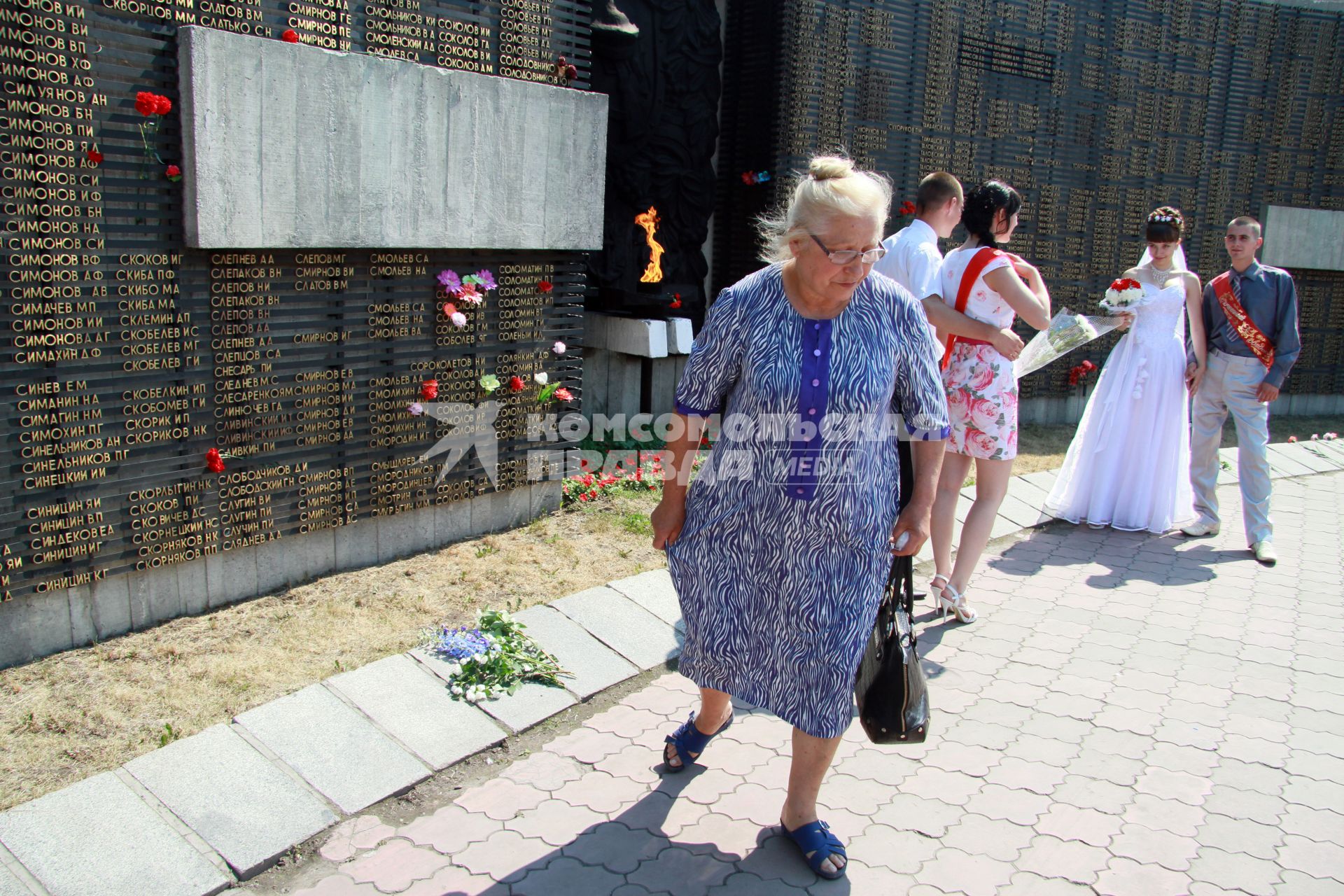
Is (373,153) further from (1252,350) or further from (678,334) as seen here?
(1252,350)

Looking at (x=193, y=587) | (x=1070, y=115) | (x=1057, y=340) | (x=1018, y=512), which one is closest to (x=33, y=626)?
(x=193, y=587)

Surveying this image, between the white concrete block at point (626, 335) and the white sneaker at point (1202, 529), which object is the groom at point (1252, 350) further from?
the white concrete block at point (626, 335)

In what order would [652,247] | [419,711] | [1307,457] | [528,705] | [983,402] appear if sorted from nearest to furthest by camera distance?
[419,711] < [528,705] < [983,402] < [652,247] < [1307,457]

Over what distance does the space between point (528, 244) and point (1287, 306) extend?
172 inches

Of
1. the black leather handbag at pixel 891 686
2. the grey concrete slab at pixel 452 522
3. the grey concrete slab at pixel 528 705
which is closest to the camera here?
the black leather handbag at pixel 891 686

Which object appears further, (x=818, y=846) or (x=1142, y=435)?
(x=1142, y=435)

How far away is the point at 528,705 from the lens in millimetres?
3914

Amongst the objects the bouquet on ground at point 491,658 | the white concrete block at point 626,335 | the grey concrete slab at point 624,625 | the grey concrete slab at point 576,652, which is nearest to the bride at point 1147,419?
the white concrete block at point 626,335

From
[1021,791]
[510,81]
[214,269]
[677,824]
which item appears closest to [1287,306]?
[1021,791]

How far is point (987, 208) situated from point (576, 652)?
102 inches

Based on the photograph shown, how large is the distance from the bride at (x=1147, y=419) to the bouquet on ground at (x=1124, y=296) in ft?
0.33

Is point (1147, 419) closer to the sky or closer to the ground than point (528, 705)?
closer to the sky

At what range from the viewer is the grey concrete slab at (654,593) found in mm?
4711

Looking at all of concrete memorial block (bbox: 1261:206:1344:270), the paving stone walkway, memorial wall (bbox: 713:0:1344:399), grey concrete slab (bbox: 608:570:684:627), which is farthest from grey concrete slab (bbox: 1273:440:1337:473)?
grey concrete slab (bbox: 608:570:684:627)
